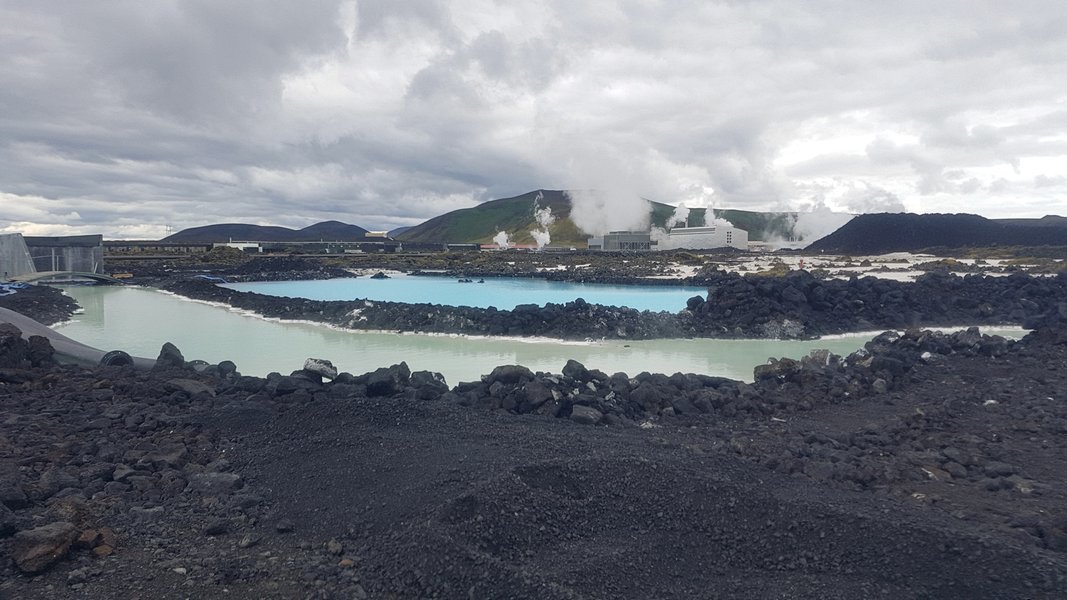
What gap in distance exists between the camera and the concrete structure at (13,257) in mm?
29781

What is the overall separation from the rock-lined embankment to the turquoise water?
617 cm

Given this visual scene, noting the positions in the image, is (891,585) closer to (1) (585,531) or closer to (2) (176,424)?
(1) (585,531)

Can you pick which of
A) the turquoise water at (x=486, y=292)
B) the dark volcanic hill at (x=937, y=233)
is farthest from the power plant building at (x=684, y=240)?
the turquoise water at (x=486, y=292)

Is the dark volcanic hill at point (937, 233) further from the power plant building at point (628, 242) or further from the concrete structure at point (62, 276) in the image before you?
the concrete structure at point (62, 276)

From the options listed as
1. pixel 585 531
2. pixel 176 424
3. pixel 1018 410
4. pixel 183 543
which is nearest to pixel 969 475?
pixel 1018 410

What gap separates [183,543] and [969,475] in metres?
6.00

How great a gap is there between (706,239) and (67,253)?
65.0 meters

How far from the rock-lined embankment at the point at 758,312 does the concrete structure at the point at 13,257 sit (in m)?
16.8

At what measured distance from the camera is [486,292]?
1318 inches

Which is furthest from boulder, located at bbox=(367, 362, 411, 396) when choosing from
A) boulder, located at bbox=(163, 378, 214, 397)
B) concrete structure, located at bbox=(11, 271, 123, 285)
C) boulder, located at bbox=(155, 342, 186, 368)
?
concrete structure, located at bbox=(11, 271, 123, 285)

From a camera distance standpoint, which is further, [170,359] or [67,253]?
[67,253]

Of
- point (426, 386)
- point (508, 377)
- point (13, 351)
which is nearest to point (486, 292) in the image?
point (13, 351)

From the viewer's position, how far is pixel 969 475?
5.74 meters

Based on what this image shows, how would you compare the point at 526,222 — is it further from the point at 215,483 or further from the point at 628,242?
the point at 215,483
